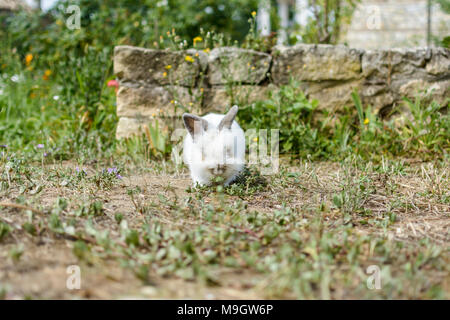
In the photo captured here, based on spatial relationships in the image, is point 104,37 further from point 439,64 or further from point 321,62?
point 439,64

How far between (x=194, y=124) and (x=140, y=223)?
94 centimetres

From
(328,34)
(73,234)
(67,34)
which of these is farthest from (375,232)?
(67,34)

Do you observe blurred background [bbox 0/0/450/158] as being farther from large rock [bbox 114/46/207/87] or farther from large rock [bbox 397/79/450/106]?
large rock [bbox 397/79/450/106]

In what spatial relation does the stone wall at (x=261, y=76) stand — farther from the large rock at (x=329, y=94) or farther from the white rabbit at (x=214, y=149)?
the white rabbit at (x=214, y=149)

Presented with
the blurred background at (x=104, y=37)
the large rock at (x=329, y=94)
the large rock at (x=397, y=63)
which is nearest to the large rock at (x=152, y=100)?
the blurred background at (x=104, y=37)

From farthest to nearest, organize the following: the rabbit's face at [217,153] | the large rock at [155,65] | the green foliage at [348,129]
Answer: the large rock at [155,65] → the green foliage at [348,129] → the rabbit's face at [217,153]

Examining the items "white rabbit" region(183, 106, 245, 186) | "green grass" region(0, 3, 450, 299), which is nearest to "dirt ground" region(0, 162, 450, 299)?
"green grass" region(0, 3, 450, 299)

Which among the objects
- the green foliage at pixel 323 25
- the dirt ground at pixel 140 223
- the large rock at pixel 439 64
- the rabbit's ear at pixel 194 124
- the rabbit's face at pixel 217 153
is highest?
the green foliage at pixel 323 25

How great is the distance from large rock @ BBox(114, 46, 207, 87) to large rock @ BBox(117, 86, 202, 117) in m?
0.09

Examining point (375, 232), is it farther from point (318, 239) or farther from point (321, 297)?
point (321, 297)

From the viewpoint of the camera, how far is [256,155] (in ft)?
13.5

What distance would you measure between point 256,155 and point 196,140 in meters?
1.24

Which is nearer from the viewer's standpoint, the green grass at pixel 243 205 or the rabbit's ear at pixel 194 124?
the green grass at pixel 243 205

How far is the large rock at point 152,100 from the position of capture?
176 inches
